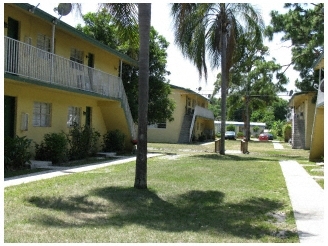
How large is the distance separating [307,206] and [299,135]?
29830 millimetres

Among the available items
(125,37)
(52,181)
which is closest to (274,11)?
(125,37)

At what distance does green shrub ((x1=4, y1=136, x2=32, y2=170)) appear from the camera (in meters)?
12.9

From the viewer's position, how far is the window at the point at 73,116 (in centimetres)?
1903

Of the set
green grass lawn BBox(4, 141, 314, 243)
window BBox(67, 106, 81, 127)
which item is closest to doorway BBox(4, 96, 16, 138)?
green grass lawn BBox(4, 141, 314, 243)

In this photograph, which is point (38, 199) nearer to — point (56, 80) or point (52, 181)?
point (52, 181)

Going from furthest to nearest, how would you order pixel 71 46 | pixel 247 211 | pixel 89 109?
1. pixel 89 109
2. pixel 71 46
3. pixel 247 211

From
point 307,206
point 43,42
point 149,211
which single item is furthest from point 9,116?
point 307,206

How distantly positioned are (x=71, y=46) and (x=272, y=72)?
54.1ft

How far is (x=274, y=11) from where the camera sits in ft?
99.5

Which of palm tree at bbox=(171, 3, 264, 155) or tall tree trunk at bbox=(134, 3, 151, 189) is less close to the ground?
palm tree at bbox=(171, 3, 264, 155)

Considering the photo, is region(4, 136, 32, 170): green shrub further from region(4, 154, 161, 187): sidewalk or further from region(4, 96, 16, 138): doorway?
region(4, 96, 16, 138): doorway

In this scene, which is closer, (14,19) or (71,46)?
(14,19)

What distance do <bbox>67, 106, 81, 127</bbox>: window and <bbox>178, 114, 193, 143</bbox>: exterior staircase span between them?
20.5 metres

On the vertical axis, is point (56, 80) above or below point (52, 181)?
above
